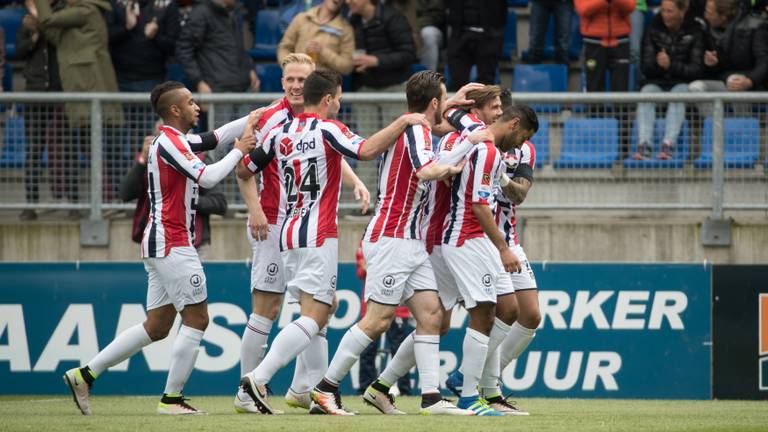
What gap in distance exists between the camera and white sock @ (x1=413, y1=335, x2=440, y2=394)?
9062 millimetres

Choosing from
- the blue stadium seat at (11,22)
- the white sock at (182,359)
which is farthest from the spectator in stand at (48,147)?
the white sock at (182,359)

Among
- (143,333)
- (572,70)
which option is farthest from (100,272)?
(572,70)

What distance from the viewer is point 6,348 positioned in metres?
13.1

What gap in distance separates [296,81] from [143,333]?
215 centimetres

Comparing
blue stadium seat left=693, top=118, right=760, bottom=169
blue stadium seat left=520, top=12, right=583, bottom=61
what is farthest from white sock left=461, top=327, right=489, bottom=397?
blue stadium seat left=520, top=12, right=583, bottom=61

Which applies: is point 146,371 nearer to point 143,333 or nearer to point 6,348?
point 6,348

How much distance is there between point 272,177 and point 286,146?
0.75 meters

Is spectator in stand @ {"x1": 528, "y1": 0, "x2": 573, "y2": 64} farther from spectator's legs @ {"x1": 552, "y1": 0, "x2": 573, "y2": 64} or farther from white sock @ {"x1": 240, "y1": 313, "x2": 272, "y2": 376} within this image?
white sock @ {"x1": 240, "y1": 313, "x2": 272, "y2": 376}

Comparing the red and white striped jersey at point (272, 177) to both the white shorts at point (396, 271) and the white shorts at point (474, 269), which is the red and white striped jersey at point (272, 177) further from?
the white shorts at point (474, 269)

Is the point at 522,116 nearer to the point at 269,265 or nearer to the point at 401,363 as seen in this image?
the point at 401,363

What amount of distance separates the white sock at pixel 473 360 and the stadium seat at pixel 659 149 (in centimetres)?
442

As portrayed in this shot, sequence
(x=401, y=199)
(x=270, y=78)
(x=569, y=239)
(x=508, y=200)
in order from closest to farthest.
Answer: (x=401, y=199) < (x=508, y=200) < (x=569, y=239) < (x=270, y=78)

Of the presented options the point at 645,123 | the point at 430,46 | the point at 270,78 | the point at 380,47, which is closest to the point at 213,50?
the point at 270,78

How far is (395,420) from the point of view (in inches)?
333
